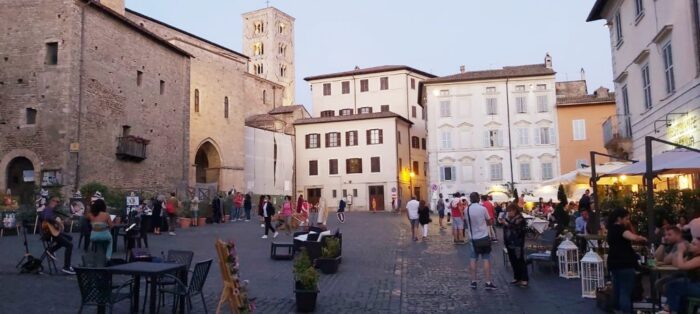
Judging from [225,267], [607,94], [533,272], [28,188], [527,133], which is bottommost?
[533,272]

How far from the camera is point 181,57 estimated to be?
130ft

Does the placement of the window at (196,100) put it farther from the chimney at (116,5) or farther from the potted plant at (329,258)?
the potted plant at (329,258)

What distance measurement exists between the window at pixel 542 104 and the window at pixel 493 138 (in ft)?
12.6

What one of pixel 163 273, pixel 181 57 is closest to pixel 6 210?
pixel 163 273

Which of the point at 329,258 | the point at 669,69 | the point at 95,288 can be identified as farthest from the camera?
the point at 669,69

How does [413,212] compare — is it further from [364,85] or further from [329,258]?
Answer: [364,85]

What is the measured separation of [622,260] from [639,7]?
14143 mm

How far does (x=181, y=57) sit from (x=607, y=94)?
1354 inches

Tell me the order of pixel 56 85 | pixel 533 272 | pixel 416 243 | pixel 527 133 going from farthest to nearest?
pixel 527 133 < pixel 56 85 < pixel 416 243 < pixel 533 272

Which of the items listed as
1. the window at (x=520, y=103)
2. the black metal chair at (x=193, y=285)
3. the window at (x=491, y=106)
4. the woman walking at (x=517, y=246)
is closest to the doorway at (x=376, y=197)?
the window at (x=491, y=106)

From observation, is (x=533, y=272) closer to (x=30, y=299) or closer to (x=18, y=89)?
(x=30, y=299)

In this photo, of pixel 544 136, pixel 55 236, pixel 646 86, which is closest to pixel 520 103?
pixel 544 136

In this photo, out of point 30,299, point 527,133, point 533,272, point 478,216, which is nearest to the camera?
point 30,299

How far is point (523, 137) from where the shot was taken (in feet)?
155
